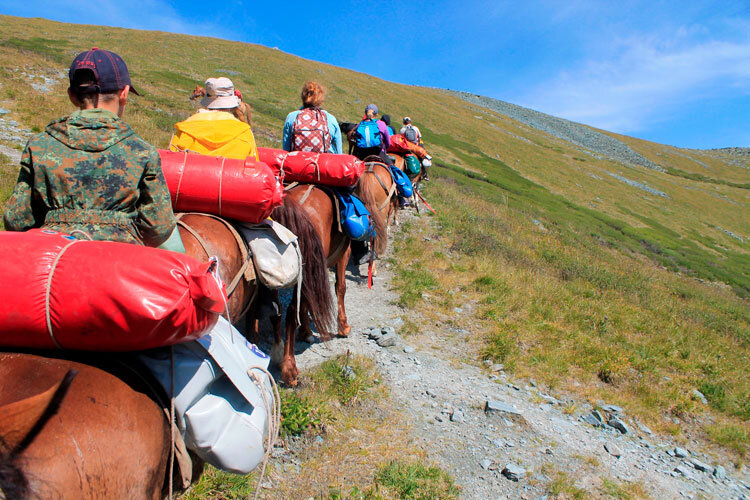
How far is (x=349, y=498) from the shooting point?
319 centimetres

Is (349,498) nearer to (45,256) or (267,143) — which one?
(45,256)

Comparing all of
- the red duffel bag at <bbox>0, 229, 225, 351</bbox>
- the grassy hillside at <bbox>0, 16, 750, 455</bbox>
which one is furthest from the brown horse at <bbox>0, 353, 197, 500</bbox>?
the grassy hillside at <bbox>0, 16, 750, 455</bbox>

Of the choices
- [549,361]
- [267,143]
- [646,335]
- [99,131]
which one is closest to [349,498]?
[99,131]

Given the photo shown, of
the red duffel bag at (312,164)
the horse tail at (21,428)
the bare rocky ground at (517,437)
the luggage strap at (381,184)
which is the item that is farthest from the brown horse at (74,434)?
the luggage strap at (381,184)

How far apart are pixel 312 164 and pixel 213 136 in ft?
4.86

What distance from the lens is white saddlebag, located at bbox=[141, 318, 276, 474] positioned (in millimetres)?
1782

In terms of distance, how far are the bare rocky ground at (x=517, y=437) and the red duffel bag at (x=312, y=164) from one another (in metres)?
2.23

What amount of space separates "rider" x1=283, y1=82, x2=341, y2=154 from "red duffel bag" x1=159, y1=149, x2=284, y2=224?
2.43m

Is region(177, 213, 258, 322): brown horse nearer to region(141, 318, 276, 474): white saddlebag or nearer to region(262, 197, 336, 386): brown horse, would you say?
region(262, 197, 336, 386): brown horse

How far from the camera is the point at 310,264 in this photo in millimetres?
4293

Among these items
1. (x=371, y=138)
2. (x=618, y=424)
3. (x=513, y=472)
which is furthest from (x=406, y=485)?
(x=371, y=138)

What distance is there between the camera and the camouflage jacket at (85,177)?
1931mm

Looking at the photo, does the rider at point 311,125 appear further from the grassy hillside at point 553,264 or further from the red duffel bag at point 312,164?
the grassy hillside at point 553,264

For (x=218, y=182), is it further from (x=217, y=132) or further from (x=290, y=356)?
(x=290, y=356)
